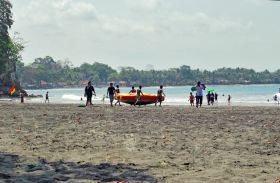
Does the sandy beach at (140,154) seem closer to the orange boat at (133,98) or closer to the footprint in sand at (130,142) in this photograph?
the footprint in sand at (130,142)

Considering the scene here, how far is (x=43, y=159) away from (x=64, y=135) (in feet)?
12.3

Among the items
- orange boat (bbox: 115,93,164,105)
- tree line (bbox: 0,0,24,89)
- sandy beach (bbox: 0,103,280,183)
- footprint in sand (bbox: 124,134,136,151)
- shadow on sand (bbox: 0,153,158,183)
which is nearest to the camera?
shadow on sand (bbox: 0,153,158,183)

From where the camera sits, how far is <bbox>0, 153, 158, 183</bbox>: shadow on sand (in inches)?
288

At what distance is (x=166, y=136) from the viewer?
12.6m

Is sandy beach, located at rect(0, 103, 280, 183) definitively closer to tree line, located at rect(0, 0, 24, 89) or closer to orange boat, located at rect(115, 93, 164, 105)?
orange boat, located at rect(115, 93, 164, 105)

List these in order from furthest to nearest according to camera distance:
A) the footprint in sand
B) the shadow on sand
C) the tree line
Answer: the tree line → the footprint in sand → the shadow on sand

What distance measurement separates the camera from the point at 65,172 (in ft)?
25.8

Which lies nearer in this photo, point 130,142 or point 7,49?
point 130,142

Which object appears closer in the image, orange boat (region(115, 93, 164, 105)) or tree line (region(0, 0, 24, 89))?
orange boat (region(115, 93, 164, 105))

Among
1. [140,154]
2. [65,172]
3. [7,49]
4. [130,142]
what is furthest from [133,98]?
[7,49]

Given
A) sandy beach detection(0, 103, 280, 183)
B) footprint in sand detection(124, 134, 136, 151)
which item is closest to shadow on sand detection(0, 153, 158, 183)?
sandy beach detection(0, 103, 280, 183)

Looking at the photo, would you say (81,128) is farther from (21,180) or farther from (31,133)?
(21,180)

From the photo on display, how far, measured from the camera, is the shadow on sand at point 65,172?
7.32 metres

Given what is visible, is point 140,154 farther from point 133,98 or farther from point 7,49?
point 7,49
